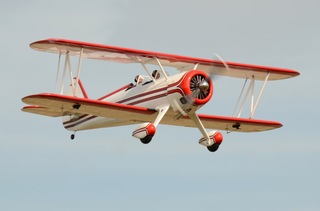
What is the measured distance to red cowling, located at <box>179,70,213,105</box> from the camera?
1070 inches

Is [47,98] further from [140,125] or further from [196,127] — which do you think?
[196,127]

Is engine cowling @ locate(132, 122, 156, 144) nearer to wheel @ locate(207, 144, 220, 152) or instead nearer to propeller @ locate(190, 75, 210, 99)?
propeller @ locate(190, 75, 210, 99)

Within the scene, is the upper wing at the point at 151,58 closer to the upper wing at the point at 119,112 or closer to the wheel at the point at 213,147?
the upper wing at the point at 119,112

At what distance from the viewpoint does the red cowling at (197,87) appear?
89.1ft

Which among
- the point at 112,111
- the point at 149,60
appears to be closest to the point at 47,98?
the point at 112,111

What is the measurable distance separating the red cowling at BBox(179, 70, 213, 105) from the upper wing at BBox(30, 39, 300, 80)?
48 centimetres

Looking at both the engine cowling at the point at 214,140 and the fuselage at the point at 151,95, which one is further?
the engine cowling at the point at 214,140

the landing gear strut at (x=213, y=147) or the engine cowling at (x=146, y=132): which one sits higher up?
the landing gear strut at (x=213, y=147)

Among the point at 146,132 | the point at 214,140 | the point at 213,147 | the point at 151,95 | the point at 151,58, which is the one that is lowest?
the point at 146,132

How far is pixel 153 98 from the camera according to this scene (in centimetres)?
2816

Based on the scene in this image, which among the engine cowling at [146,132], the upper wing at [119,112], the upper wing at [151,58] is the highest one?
the upper wing at [151,58]

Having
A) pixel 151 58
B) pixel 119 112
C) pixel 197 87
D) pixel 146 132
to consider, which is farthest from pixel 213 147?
pixel 151 58

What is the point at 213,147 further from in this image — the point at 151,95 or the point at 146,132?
the point at 146,132

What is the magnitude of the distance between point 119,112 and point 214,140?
3.19 metres
